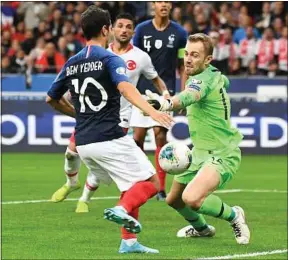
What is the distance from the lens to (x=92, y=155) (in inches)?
372

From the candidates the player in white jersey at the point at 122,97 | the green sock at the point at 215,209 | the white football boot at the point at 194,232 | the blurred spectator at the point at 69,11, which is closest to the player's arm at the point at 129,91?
the green sock at the point at 215,209

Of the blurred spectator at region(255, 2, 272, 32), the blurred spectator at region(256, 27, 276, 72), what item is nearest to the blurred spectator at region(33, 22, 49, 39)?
the blurred spectator at region(255, 2, 272, 32)

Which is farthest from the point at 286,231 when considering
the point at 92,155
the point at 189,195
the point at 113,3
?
the point at 113,3

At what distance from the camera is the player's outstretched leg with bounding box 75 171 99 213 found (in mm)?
12836

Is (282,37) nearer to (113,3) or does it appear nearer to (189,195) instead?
(113,3)

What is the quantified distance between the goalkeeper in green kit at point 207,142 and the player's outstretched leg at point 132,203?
0.59m

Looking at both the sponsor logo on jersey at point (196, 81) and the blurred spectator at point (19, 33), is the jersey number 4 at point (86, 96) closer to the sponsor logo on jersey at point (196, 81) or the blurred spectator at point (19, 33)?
the sponsor logo on jersey at point (196, 81)

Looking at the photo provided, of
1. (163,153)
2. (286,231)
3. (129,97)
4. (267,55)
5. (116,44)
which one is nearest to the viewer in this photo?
(129,97)

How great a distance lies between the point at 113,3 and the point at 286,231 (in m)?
15.0

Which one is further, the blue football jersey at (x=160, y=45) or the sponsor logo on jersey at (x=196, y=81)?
the blue football jersey at (x=160, y=45)

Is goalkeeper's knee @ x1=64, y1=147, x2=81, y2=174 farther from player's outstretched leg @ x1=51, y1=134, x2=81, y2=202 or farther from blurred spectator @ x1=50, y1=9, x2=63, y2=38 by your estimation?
blurred spectator @ x1=50, y1=9, x2=63, y2=38

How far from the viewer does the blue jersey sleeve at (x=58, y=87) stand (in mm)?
9719

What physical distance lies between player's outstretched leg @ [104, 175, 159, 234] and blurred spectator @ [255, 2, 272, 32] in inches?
646

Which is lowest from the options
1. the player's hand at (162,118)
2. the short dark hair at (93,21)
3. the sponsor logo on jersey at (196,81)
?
the player's hand at (162,118)
